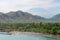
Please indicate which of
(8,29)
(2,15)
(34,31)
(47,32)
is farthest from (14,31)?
(2,15)

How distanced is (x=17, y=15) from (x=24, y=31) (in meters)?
30.0

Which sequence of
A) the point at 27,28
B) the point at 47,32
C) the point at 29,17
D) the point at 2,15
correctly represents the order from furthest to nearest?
the point at 29,17 → the point at 2,15 → the point at 27,28 → the point at 47,32

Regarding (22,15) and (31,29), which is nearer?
(31,29)

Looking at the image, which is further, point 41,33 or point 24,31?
point 24,31

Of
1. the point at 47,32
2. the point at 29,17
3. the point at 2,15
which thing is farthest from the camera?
the point at 29,17

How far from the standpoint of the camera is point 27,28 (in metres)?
20.1

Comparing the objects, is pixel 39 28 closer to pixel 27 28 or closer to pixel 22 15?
pixel 27 28

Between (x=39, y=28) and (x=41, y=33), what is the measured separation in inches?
71.5

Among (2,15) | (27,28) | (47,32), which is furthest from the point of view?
(2,15)

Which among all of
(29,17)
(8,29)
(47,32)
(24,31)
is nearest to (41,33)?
(47,32)

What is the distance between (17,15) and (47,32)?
106ft

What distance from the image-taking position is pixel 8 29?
2034cm

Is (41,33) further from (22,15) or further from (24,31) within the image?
(22,15)

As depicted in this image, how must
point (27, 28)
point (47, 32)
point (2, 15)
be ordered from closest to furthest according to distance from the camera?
point (47, 32)
point (27, 28)
point (2, 15)
